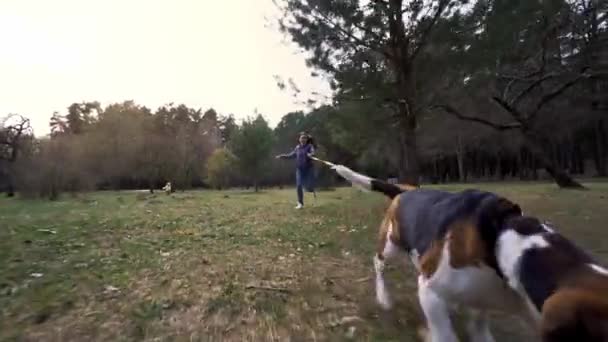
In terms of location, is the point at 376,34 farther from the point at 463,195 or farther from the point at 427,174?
the point at 427,174

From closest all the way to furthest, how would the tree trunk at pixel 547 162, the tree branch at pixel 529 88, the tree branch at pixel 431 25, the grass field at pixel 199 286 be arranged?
1. the grass field at pixel 199 286
2. the tree branch at pixel 431 25
3. the tree branch at pixel 529 88
4. the tree trunk at pixel 547 162

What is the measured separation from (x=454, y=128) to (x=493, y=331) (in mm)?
31837

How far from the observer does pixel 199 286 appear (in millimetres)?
4320

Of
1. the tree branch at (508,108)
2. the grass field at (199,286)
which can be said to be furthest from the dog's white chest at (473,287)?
the tree branch at (508,108)

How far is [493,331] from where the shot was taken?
330cm

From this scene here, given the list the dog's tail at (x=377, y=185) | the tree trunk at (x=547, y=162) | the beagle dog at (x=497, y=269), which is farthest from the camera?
the tree trunk at (x=547, y=162)

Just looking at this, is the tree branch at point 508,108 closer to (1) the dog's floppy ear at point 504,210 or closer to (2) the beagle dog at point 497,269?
(2) the beagle dog at point 497,269

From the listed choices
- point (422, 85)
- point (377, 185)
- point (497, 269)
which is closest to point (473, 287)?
point (497, 269)

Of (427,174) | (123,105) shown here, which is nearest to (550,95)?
(427,174)

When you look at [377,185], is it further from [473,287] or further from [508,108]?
[508,108]

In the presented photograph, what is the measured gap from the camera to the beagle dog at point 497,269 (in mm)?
1601

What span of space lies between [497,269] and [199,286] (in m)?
3.01

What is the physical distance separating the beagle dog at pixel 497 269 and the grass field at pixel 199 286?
2.58 feet

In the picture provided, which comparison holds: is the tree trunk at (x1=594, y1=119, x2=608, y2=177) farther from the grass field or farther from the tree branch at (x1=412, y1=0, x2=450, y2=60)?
the grass field
